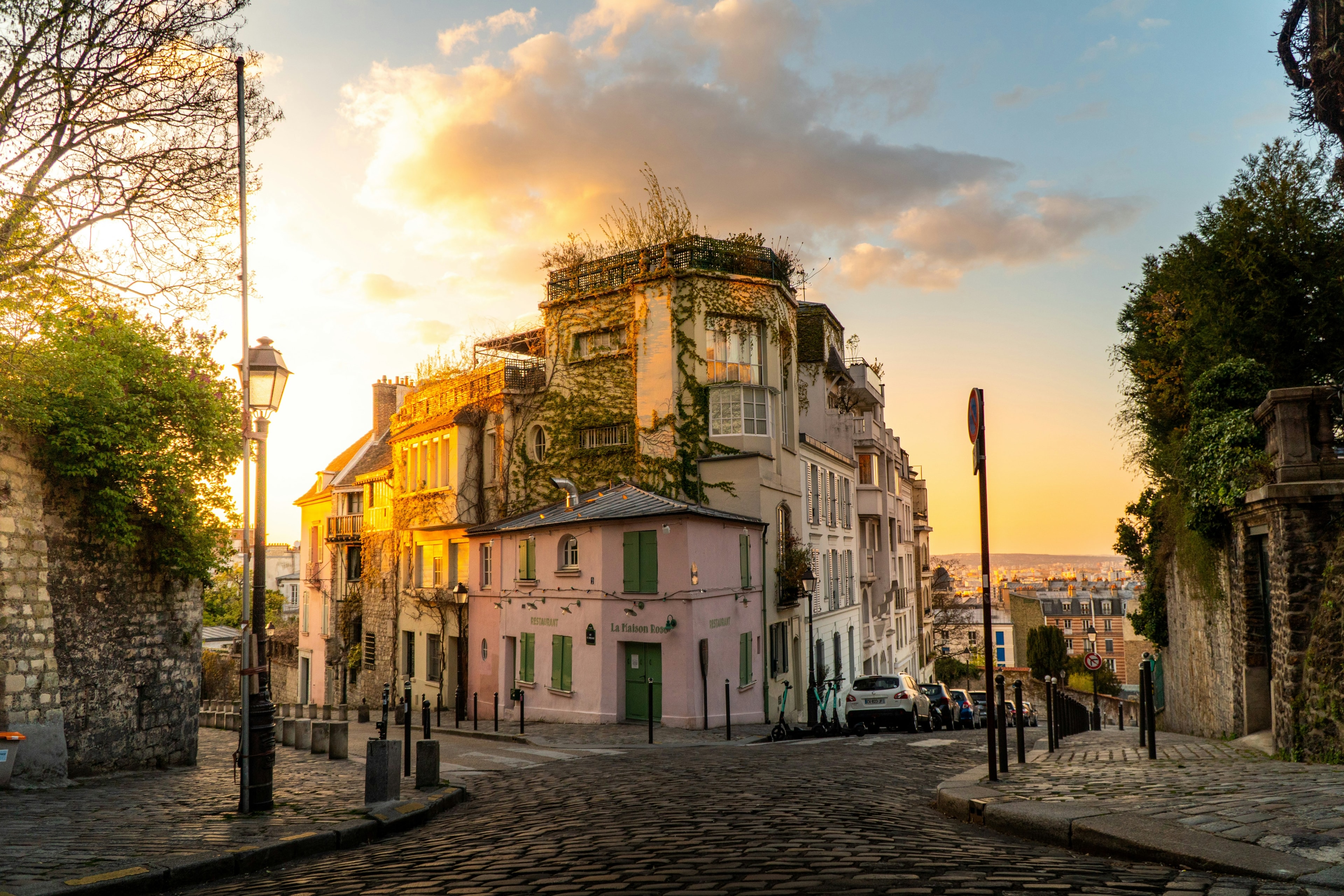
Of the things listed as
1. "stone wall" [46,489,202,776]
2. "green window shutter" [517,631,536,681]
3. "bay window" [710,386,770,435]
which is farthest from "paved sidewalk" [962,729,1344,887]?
"bay window" [710,386,770,435]

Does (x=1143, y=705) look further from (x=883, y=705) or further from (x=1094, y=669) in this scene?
(x=1094, y=669)

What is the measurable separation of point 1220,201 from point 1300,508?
442 inches

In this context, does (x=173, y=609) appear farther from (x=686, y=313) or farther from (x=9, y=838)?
(x=686, y=313)

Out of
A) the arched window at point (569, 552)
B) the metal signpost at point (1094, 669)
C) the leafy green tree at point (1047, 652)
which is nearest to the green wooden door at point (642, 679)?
the arched window at point (569, 552)

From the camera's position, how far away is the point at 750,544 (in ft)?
85.5

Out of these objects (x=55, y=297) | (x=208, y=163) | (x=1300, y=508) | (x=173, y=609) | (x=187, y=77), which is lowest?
(x=173, y=609)

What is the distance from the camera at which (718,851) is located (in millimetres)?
6383

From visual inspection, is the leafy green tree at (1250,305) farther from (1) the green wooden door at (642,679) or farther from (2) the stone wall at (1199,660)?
(1) the green wooden door at (642,679)

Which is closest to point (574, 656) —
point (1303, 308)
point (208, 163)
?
point (208, 163)

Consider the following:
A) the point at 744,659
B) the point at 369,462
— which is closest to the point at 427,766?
the point at 744,659

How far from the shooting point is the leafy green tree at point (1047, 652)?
65.7 m

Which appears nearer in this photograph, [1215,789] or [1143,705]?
[1215,789]

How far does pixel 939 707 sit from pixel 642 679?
8.21 meters

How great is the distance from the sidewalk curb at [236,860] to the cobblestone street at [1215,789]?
6073 mm
